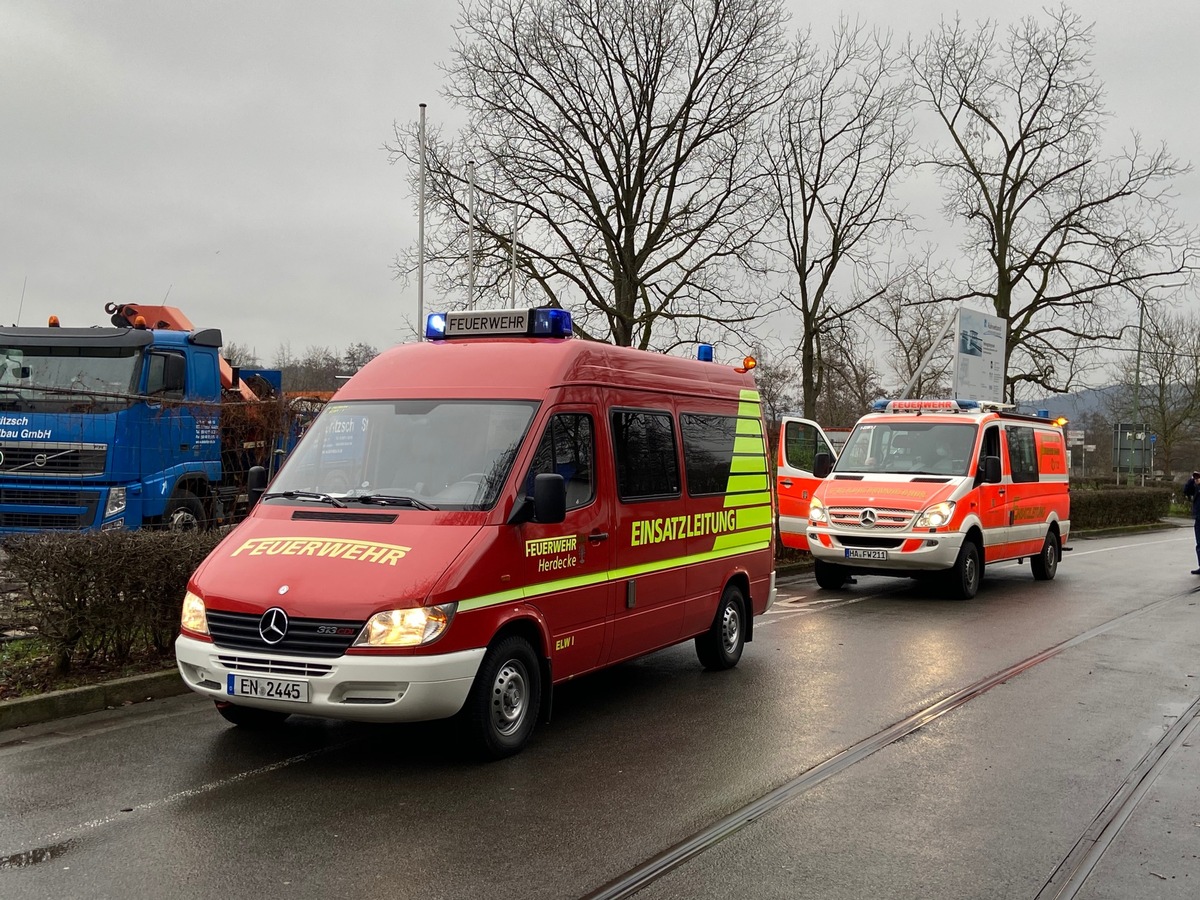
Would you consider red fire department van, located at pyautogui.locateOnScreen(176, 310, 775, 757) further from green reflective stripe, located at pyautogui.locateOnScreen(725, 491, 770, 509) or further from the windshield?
the windshield

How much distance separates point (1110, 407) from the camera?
5562 centimetres

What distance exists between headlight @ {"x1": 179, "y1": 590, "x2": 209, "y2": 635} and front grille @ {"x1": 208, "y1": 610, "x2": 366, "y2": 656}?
220 millimetres

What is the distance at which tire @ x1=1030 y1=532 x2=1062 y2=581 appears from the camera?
1670cm

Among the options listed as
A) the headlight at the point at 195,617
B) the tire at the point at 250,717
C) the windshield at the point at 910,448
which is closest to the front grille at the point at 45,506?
the tire at the point at 250,717

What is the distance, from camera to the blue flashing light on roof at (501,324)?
23.9 ft

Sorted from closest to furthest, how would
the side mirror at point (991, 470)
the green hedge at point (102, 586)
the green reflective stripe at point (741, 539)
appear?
the green hedge at point (102, 586)
the green reflective stripe at point (741, 539)
the side mirror at point (991, 470)

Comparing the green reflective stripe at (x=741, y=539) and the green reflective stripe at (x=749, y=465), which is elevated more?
the green reflective stripe at (x=749, y=465)

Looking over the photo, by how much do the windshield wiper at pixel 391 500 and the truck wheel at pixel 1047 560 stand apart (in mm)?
12985

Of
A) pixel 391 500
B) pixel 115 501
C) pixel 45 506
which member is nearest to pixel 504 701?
pixel 391 500

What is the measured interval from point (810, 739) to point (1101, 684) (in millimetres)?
3235

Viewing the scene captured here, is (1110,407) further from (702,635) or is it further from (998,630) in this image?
(702,635)

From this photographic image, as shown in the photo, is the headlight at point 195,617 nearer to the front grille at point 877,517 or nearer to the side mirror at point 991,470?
the front grille at point 877,517

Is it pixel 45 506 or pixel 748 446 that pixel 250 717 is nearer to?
pixel 748 446

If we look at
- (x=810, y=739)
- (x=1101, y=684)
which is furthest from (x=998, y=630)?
(x=810, y=739)
